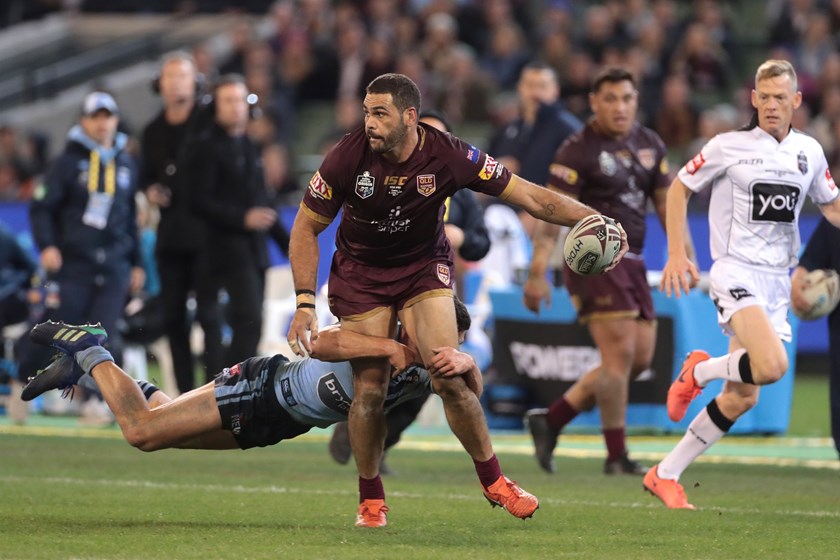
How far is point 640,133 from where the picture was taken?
10875 millimetres

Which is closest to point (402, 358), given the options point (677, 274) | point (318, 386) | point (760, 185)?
point (318, 386)

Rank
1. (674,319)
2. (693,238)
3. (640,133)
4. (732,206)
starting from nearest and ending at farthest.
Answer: (732,206) → (640,133) → (674,319) → (693,238)

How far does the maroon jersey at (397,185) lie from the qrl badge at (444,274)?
0.15 metres

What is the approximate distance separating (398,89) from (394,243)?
0.73 metres

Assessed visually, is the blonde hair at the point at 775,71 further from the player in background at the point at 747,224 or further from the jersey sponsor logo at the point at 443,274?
the jersey sponsor logo at the point at 443,274

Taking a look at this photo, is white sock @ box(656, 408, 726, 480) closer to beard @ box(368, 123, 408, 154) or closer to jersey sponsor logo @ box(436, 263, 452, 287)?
jersey sponsor logo @ box(436, 263, 452, 287)

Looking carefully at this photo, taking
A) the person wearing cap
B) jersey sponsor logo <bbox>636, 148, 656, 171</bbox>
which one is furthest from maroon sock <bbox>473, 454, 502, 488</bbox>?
the person wearing cap

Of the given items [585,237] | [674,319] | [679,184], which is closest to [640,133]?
[679,184]

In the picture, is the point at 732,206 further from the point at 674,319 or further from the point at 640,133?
the point at 674,319

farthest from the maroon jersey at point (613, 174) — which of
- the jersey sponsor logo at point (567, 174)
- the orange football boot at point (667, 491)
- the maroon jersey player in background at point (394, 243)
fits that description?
the maroon jersey player in background at point (394, 243)

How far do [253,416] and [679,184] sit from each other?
2.76 meters

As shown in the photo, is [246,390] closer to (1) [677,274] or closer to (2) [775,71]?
(1) [677,274]

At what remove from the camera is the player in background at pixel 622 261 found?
10.6 m

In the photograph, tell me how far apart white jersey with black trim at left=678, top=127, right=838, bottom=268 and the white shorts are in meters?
0.06
